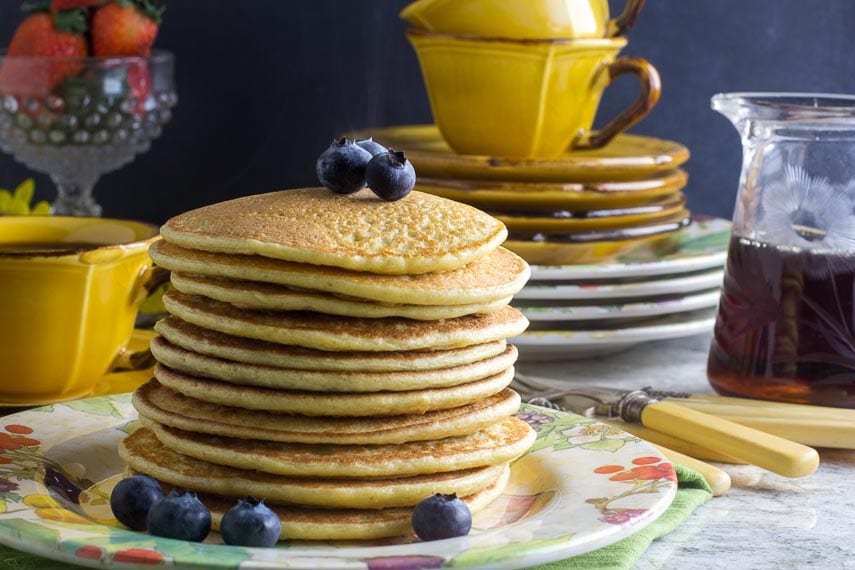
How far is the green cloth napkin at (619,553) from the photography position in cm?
91

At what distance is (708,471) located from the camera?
3.76ft

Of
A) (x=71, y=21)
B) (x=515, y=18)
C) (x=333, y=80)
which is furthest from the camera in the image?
(x=333, y=80)

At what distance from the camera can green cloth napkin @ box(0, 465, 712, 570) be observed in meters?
0.91

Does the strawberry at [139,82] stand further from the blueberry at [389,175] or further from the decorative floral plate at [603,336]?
the blueberry at [389,175]

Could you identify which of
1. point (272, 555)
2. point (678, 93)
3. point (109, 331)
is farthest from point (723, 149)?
point (272, 555)

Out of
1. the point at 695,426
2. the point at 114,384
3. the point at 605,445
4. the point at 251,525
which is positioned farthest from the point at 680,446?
the point at 114,384

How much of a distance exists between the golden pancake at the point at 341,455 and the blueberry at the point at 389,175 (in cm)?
22

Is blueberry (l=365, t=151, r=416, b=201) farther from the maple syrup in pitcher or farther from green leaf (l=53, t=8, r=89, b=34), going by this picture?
green leaf (l=53, t=8, r=89, b=34)

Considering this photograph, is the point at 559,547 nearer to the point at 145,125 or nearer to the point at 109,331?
the point at 109,331

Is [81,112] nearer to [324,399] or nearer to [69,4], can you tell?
[69,4]

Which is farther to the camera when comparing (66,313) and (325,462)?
(66,313)

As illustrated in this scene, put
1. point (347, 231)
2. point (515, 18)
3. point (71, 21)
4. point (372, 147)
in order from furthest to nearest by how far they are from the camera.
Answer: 1. point (71, 21)
2. point (515, 18)
3. point (372, 147)
4. point (347, 231)

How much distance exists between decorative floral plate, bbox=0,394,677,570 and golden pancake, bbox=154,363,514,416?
0.34 feet

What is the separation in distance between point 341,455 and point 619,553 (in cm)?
23
